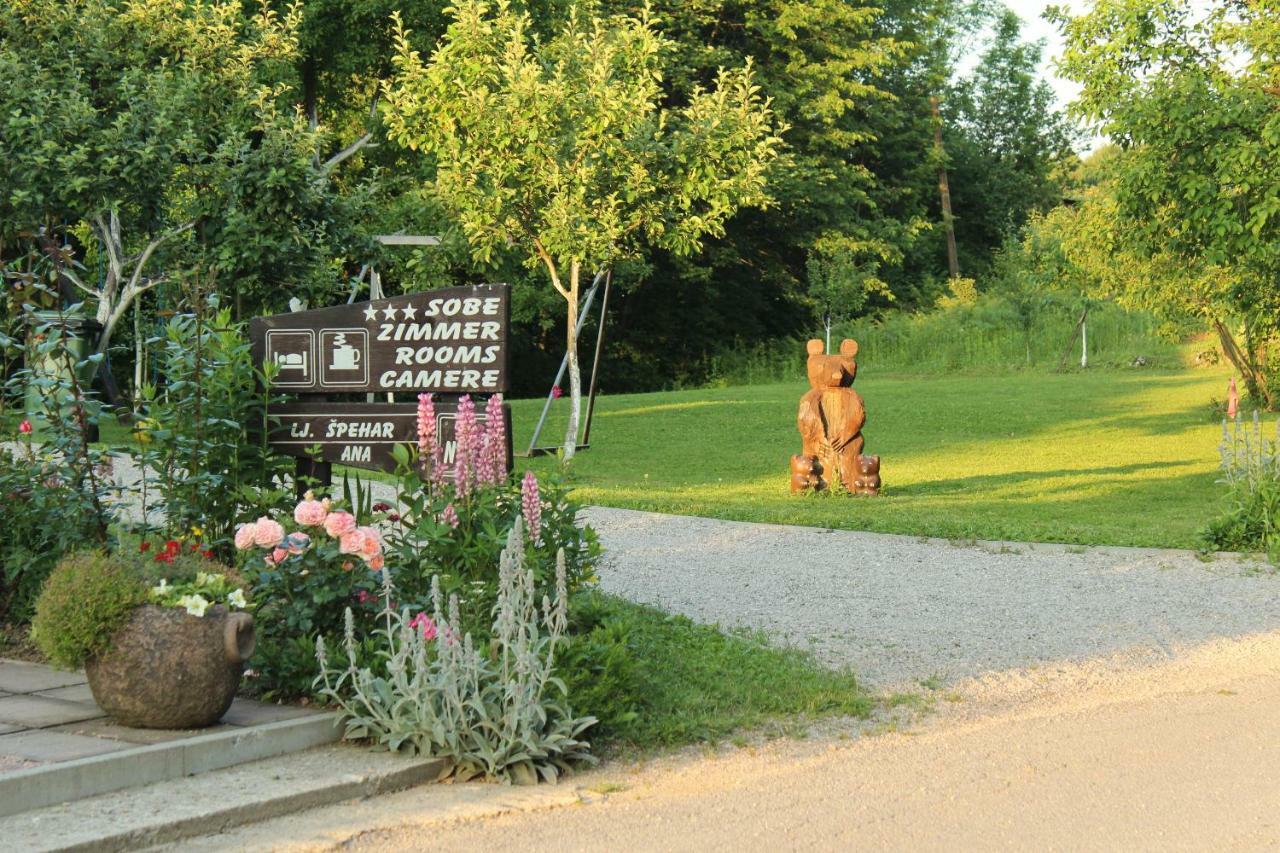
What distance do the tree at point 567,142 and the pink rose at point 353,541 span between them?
1201 centimetres

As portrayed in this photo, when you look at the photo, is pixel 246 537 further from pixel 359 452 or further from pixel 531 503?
pixel 359 452

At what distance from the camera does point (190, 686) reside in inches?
221

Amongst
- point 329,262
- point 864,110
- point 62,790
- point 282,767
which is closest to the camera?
point 62,790

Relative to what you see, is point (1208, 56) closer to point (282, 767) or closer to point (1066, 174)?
point (282, 767)

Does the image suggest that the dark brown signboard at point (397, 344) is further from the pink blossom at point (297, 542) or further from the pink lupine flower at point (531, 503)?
the pink blossom at point (297, 542)

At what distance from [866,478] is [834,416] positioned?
0.83 meters

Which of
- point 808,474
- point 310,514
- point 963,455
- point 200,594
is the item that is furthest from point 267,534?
point 963,455

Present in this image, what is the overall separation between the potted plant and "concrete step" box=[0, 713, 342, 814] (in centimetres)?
19

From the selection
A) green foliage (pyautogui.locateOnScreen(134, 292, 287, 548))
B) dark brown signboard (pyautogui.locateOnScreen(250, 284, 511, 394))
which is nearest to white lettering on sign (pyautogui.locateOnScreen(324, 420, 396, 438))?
dark brown signboard (pyautogui.locateOnScreen(250, 284, 511, 394))

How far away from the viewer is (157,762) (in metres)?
5.33

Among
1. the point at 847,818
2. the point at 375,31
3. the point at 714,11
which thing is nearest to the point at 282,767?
→ the point at 847,818

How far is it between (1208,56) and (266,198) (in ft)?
31.2

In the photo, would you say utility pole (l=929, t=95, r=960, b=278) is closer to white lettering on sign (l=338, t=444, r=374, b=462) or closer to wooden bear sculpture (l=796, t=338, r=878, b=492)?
wooden bear sculpture (l=796, t=338, r=878, b=492)

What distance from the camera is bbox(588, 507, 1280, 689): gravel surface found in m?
8.31
